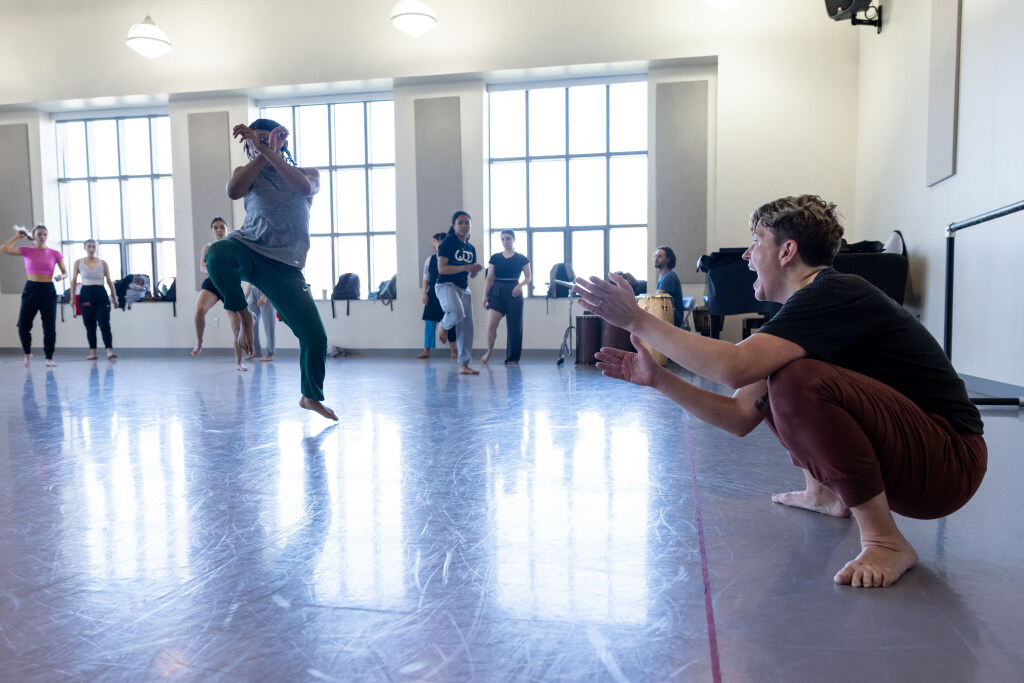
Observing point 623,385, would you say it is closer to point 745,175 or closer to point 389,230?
point 745,175

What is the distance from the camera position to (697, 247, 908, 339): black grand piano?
585 centimetres

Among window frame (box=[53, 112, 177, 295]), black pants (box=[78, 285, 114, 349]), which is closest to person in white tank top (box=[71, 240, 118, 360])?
black pants (box=[78, 285, 114, 349])

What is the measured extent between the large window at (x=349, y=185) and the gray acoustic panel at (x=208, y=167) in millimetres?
745

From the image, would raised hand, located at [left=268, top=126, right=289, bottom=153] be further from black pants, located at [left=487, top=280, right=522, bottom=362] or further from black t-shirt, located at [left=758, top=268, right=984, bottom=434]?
black pants, located at [left=487, top=280, right=522, bottom=362]

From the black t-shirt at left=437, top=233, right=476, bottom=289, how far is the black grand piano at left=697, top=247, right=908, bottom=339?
2.15m

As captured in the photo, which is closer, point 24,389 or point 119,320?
point 24,389

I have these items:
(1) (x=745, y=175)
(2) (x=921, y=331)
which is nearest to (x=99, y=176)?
(1) (x=745, y=175)

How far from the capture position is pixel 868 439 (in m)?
1.45

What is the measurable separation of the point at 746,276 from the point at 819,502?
4295mm

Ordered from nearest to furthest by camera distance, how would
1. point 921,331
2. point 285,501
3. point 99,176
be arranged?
point 921,331 < point 285,501 < point 99,176

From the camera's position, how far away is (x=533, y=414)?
385 centimetres

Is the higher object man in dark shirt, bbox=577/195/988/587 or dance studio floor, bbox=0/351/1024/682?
Result: man in dark shirt, bbox=577/195/988/587

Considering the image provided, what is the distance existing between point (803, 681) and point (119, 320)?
462 inches

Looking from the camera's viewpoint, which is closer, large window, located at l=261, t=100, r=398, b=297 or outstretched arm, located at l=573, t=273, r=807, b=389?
outstretched arm, located at l=573, t=273, r=807, b=389
